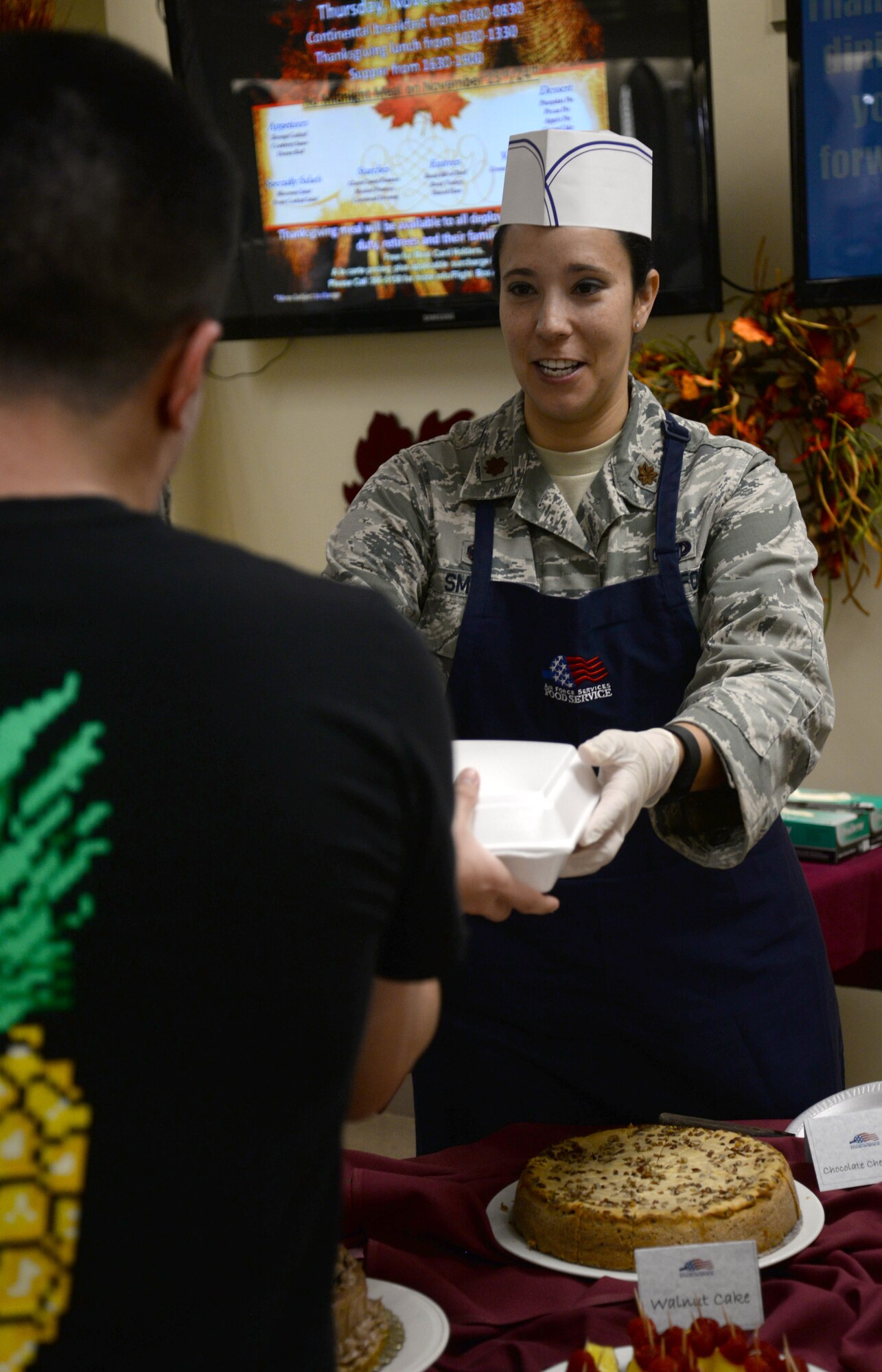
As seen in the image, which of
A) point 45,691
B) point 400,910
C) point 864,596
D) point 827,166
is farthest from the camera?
point 864,596

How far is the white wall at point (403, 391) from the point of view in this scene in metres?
2.96

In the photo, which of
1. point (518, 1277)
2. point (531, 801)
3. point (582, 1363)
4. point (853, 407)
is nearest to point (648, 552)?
point (531, 801)

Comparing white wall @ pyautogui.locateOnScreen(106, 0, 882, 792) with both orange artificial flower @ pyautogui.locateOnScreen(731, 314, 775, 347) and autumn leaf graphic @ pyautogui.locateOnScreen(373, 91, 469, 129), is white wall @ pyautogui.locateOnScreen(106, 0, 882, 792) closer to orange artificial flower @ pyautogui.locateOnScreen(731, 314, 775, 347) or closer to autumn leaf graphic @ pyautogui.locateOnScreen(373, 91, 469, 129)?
orange artificial flower @ pyautogui.locateOnScreen(731, 314, 775, 347)

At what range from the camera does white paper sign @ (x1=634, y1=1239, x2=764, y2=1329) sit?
38.7 inches

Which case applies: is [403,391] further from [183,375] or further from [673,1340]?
[183,375]

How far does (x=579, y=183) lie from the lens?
1.67 metres

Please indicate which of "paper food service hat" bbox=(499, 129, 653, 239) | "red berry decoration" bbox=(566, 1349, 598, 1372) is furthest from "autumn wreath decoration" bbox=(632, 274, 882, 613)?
"red berry decoration" bbox=(566, 1349, 598, 1372)

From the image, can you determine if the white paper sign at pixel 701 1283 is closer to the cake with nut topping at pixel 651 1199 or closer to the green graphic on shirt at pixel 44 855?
the cake with nut topping at pixel 651 1199

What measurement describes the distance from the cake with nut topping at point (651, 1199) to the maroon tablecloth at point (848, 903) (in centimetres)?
130

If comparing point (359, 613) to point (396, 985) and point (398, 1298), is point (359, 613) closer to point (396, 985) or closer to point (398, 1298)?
point (396, 985)

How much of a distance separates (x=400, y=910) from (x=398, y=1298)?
1.83ft

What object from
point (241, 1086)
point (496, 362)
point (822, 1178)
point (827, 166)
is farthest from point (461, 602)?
point (496, 362)

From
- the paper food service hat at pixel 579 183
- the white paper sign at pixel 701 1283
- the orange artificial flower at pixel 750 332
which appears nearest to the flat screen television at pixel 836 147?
the orange artificial flower at pixel 750 332

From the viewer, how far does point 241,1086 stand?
59cm
